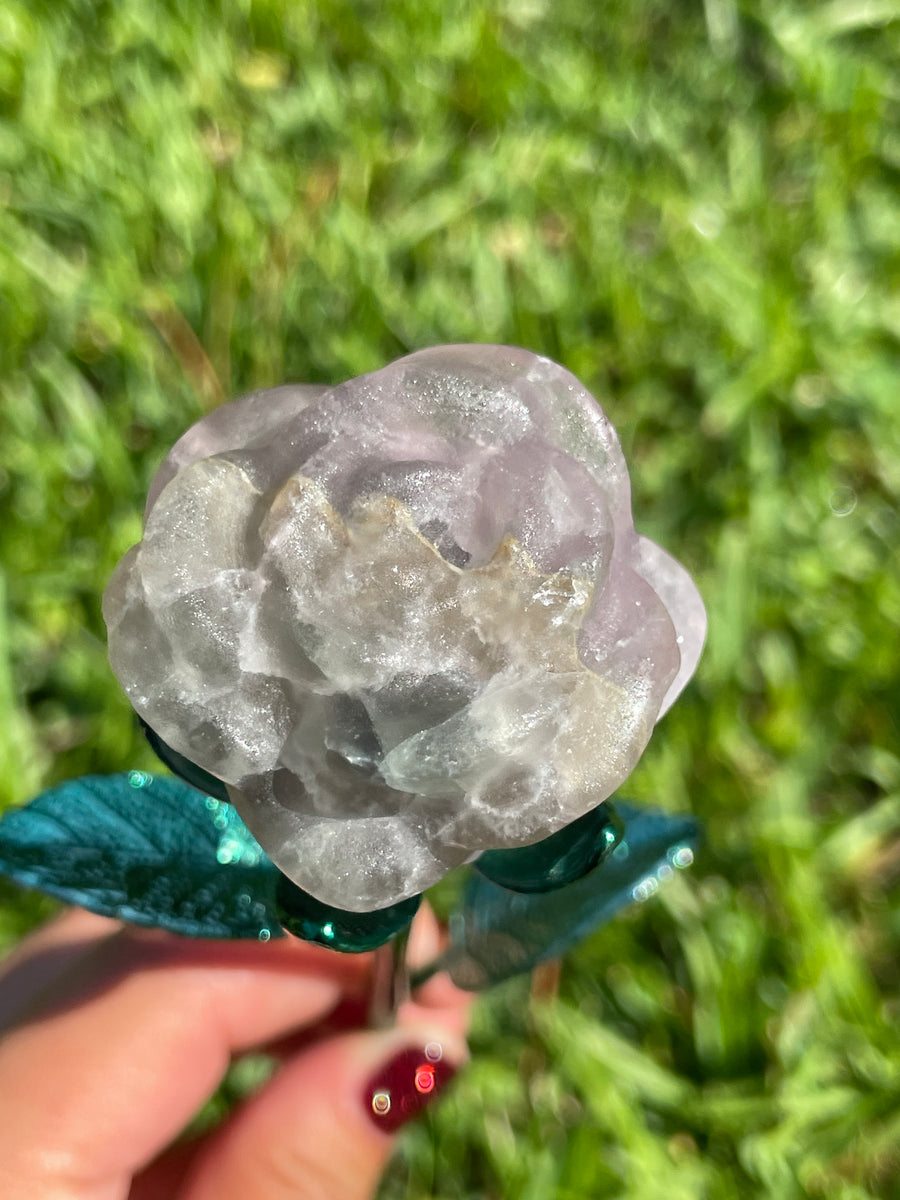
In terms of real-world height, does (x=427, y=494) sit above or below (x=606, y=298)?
above

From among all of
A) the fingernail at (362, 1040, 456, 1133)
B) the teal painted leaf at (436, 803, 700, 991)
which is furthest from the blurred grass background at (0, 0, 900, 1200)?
the teal painted leaf at (436, 803, 700, 991)

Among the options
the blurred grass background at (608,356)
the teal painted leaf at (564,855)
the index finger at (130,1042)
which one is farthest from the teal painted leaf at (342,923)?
the blurred grass background at (608,356)

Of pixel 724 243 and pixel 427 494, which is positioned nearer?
pixel 427 494

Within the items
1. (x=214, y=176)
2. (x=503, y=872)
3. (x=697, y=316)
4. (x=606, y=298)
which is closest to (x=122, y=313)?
(x=214, y=176)

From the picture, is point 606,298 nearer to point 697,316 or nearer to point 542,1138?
point 697,316

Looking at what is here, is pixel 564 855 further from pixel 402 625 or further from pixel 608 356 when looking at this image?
pixel 608 356

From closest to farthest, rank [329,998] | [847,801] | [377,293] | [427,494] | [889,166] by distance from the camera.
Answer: [427,494] < [329,998] < [847,801] < [377,293] < [889,166]
